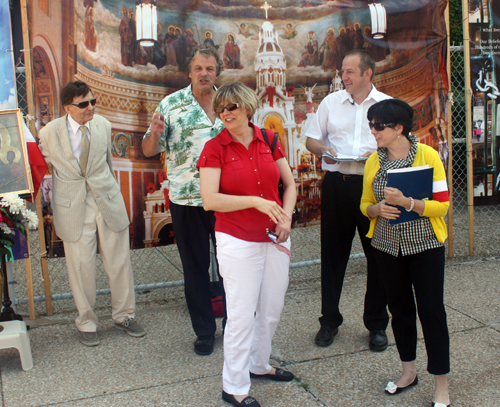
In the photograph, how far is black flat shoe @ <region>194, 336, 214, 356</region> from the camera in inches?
142

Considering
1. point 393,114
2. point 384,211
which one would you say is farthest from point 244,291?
point 393,114

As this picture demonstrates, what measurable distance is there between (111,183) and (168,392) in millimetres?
1624

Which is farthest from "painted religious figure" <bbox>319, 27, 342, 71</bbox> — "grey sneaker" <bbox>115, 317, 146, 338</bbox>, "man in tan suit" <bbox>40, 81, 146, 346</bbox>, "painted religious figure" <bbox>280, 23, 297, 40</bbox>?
"grey sneaker" <bbox>115, 317, 146, 338</bbox>

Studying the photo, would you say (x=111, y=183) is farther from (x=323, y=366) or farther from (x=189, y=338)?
(x=323, y=366)

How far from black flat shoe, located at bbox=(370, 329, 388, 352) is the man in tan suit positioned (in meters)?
1.75

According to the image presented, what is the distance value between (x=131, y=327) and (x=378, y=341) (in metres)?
1.89

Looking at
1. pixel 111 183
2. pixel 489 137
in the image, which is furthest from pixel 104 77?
pixel 489 137

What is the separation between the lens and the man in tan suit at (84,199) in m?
3.68

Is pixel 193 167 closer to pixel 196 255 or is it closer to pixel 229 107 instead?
pixel 196 255

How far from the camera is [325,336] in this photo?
3.69 meters

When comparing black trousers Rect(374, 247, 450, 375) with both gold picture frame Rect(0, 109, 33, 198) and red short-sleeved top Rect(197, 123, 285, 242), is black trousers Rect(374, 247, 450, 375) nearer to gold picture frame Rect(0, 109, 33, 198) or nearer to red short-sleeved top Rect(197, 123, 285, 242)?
red short-sleeved top Rect(197, 123, 285, 242)

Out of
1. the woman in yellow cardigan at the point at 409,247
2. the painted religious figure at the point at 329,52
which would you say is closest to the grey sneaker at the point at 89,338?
the woman in yellow cardigan at the point at 409,247

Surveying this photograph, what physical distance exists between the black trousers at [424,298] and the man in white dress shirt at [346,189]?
0.70m

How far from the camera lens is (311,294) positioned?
4773mm
